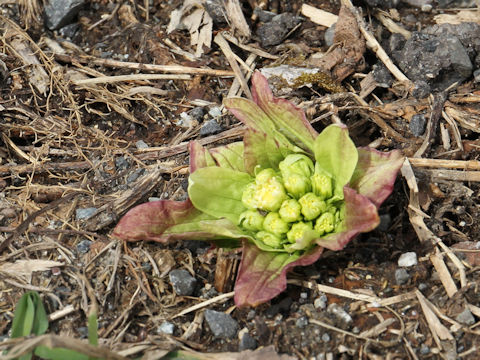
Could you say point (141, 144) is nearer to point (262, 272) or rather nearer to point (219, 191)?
point (219, 191)

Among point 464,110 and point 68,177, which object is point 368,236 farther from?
point 68,177

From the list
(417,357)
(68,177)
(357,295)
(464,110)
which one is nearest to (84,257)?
(68,177)

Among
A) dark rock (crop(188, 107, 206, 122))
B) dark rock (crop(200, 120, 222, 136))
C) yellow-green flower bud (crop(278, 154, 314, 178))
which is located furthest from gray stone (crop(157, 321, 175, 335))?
dark rock (crop(188, 107, 206, 122))

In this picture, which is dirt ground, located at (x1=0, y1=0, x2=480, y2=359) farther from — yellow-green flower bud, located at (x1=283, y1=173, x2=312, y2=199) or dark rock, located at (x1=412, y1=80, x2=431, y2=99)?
yellow-green flower bud, located at (x1=283, y1=173, x2=312, y2=199)

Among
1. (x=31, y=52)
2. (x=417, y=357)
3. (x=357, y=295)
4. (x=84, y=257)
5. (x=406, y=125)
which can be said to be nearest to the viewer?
(x=417, y=357)

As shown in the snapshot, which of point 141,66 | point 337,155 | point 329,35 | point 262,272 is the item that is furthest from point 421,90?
point 141,66

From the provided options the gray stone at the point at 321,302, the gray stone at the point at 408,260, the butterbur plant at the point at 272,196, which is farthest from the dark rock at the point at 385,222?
the gray stone at the point at 321,302

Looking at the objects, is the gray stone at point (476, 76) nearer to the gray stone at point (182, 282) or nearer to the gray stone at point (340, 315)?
the gray stone at point (340, 315)
